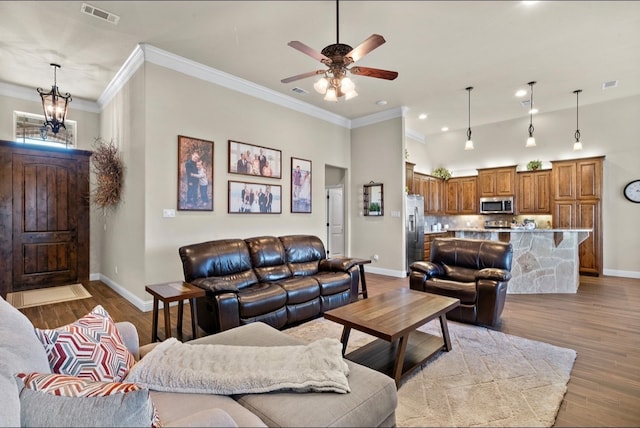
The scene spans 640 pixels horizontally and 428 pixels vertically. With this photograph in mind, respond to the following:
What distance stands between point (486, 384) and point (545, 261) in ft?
12.3

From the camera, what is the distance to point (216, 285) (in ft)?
9.84

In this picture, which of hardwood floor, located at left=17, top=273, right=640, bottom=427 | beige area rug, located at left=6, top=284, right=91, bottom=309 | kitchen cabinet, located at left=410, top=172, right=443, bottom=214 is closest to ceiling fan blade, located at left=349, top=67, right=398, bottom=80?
hardwood floor, located at left=17, top=273, right=640, bottom=427

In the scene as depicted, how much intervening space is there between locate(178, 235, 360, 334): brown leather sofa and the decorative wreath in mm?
2164

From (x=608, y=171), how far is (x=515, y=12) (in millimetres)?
5039

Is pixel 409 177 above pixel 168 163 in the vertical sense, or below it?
above

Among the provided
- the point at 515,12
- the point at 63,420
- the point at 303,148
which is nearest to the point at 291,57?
the point at 303,148

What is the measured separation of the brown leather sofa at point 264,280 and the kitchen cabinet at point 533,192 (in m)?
5.25

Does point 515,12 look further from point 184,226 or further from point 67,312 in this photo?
point 67,312

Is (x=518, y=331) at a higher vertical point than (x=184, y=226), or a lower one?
lower

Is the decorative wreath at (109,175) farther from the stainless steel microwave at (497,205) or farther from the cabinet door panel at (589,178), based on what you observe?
the cabinet door panel at (589,178)

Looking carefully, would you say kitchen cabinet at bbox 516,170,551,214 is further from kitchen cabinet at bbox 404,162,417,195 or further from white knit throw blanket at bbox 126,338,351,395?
white knit throw blanket at bbox 126,338,351,395

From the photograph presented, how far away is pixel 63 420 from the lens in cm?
80

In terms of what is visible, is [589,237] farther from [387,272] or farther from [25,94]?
[25,94]

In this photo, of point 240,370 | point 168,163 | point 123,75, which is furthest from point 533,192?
point 123,75
